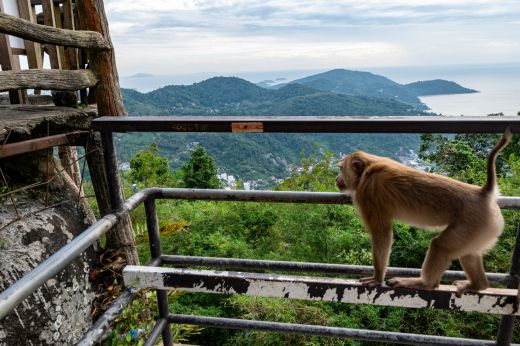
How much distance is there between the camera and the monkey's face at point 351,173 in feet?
7.19

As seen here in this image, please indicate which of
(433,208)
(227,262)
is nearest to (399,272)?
(433,208)

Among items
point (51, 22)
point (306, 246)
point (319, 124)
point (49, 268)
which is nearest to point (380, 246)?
point (319, 124)

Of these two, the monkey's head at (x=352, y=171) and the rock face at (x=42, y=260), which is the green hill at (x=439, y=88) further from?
the monkey's head at (x=352, y=171)

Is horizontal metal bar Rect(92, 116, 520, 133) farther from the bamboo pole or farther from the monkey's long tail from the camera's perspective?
the bamboo pole

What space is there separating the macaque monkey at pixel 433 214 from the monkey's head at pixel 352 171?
1.6 inches

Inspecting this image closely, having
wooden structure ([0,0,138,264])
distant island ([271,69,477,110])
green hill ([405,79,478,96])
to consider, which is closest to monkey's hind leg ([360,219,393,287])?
wooden structure ([0,0,138,264])

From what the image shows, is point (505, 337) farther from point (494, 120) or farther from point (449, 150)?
point (449, 150)

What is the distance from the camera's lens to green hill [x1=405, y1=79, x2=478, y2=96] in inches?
2060

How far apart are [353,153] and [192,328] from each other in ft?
11.6

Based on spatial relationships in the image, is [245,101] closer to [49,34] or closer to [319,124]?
[49,34]

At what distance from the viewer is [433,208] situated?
6.45 feet

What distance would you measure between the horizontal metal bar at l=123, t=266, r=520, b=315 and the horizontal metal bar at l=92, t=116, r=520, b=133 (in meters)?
0.64

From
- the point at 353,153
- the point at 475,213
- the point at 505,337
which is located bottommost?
the point at 505,337

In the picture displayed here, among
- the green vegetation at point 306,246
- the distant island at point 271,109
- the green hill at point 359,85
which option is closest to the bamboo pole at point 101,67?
the green vegetation at point 306,246
